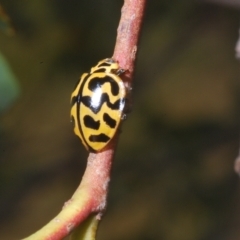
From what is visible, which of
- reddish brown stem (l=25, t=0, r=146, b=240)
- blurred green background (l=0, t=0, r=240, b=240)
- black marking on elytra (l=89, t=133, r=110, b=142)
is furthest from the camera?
blurred green background (l=0, t=0, r=240, b=240)

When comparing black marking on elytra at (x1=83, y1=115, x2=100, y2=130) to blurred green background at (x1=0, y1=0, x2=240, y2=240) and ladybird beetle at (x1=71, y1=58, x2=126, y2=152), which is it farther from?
blurred green background at (x1=0, y1=0, x2=240, y2=240)

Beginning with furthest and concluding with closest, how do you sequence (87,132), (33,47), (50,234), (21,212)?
(21,212)
(33,47)
(87,132)
(50,234)

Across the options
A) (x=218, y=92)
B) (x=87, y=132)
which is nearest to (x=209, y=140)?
(x=218, y=92)

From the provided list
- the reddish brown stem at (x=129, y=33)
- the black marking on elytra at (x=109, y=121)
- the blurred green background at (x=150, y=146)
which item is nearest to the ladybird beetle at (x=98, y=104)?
the black marking on elytra at (x=109, y=121)

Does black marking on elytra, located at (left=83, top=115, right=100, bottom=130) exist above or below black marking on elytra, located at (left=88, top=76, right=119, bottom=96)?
below

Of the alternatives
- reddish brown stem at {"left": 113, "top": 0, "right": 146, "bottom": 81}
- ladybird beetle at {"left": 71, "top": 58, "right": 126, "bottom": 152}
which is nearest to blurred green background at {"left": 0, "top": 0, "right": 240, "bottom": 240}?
ladybird beetle at {"left": 71, "top": 58, "right": 126, "bottom": 152}

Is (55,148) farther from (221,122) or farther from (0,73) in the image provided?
(0,73)

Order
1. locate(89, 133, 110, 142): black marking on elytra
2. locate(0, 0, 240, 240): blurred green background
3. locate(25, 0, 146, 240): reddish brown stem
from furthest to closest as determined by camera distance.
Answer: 1. locate(0, 0, 240, 240): blurred green background
2. locate(89, 133, 110, 142): black marking on elytra
3. locate(25, 0, 146, 240): reddish brown stem
